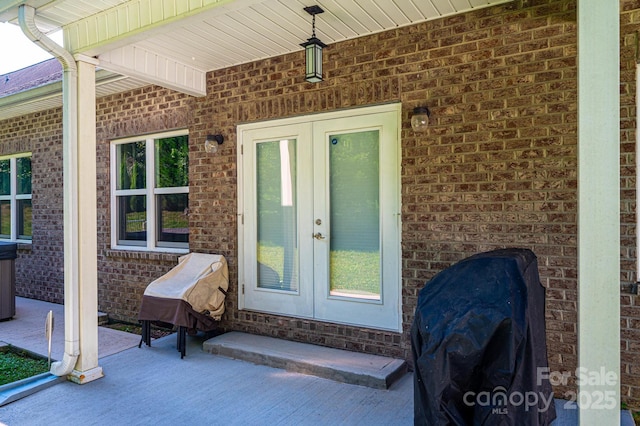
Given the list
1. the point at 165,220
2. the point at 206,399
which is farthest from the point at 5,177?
the point at 206,399

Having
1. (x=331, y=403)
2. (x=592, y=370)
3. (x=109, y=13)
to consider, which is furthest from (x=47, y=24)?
(x=592, y=370)

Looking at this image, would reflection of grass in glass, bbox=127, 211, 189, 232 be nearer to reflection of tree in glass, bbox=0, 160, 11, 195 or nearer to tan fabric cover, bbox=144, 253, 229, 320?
tan fabric cover, bbox=144, 253, 229, 320

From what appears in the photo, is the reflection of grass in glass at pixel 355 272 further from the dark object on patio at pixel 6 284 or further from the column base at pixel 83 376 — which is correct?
the dark object on patio at pixel 6 284

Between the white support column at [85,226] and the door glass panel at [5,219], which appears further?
the door glass panel at [5,219]

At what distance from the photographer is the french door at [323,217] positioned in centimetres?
389

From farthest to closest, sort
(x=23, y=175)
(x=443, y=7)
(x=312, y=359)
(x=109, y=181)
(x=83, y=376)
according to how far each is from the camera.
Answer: (x=23, y=175) → (x=109, y=181) → (x=312, y=359) → (x=83, y=376) → (x=443, y=7)

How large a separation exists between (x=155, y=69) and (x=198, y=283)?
2.20 metres

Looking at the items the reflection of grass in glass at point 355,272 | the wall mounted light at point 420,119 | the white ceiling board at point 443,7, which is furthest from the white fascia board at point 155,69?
the white ceiling board at point 443,7

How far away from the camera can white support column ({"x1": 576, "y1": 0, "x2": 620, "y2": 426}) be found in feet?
5.69

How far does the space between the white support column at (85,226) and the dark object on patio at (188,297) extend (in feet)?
2.16

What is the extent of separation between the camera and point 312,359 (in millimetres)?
3777

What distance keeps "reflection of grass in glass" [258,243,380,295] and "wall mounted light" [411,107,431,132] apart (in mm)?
1207

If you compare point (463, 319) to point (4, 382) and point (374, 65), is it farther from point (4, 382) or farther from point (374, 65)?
point (4, 382)

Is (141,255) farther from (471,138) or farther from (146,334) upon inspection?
(471,138)
